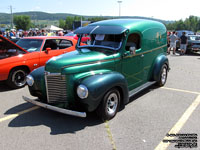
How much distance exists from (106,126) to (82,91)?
0.92 metres

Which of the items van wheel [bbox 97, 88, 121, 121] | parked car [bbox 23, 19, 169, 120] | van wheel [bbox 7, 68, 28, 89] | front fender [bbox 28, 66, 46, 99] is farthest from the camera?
van wheel [bbox 7, 68, 28, 89]

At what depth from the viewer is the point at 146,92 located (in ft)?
19.0

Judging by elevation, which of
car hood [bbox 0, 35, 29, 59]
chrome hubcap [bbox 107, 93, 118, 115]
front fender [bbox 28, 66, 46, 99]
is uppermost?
car hood [bbox 0, 35, 29, 59]

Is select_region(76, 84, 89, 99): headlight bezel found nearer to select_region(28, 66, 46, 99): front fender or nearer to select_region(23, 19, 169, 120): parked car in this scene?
select_region(23, 19, 169, 120): parked car

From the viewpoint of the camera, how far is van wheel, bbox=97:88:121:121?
3.72 meters

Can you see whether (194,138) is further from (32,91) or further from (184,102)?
(32,91)

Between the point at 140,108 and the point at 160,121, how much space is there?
0.72m

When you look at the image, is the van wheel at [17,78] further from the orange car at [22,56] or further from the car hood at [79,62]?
the car hood at [79,62]

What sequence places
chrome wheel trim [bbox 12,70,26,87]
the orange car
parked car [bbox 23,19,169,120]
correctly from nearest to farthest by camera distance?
parked car [bbox 23,19,169,120]
the orange car
chrome wheel trim [bbox 12,70,26,87]

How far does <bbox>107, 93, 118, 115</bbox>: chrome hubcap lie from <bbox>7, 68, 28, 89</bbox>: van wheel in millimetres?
3619

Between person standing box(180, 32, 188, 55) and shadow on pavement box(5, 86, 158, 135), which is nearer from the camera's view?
shadow on pavement box(5, 86, 158, 135)

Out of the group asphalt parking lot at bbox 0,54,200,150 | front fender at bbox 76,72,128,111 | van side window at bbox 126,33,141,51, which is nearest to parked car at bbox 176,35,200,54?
asphalt parking lot at bbox 0,54,200,150

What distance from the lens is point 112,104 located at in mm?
4039

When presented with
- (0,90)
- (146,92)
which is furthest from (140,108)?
(0,90)
